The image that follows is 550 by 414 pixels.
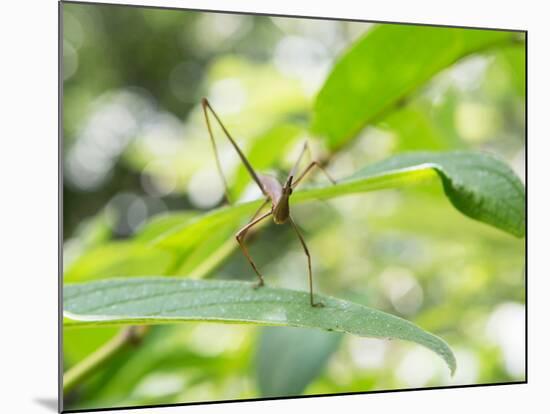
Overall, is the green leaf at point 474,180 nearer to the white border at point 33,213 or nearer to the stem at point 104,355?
the stem at point 104,355

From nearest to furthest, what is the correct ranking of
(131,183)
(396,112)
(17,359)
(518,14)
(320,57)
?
(396,112), (17,359), (518,14), (320,57), (131,183)

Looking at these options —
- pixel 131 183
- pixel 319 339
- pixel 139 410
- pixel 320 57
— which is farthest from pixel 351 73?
pixel 131 183

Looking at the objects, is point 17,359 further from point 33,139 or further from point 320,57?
point 320,57

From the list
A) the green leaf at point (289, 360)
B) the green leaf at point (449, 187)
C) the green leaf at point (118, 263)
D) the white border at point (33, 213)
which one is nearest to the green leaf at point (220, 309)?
the green leaf at point (449, 187)

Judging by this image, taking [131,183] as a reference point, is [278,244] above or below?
below

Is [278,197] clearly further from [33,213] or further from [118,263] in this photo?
[33,213]

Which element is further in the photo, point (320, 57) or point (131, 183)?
point (131, 183)

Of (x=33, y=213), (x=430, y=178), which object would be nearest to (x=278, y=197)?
(x=430, y=178)

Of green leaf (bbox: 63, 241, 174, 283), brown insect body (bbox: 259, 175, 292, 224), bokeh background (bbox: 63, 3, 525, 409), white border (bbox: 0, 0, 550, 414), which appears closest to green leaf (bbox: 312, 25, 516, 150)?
bokeh background (bbox: 63, 3, 525, 409)
